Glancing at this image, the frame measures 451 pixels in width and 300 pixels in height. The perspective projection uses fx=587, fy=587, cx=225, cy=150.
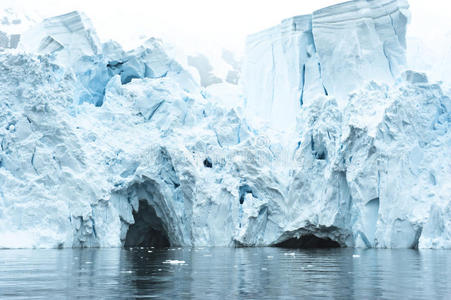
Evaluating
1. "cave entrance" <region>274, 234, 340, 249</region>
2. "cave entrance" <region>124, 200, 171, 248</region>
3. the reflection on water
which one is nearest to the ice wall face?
"cave entrance" <region>274, 234, 340, 249</region>

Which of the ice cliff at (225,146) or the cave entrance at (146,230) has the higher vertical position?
the ice cliff at (225,146)

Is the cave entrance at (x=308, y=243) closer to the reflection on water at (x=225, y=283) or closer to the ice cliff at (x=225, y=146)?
the ice cliff at (x=225, y=146)

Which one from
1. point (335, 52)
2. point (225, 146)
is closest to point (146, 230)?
point (225, 146)

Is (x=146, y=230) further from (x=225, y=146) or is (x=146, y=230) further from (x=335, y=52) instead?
(x=335, y=52)

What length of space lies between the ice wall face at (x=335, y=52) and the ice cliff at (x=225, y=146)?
6cm

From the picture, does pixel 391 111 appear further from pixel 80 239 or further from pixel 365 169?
pixel 80 239

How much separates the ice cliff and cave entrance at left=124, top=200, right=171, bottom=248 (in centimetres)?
10

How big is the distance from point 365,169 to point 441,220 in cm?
314

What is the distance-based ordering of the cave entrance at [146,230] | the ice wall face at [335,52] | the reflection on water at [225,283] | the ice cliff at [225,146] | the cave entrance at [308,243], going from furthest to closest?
the cave entrance at [308,243] → the cave entrance at [146,230] → the ice wall face at [335,52] → the ice cliff at [225,146] → the reflection on water at [225,283]

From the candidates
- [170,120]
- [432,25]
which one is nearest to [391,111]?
[170,120]

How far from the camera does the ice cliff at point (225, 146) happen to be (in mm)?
19875

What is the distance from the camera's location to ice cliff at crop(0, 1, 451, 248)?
1988cm

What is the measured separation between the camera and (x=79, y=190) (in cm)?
2025

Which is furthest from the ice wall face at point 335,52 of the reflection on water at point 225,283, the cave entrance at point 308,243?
the reflection on water at point 225,283
